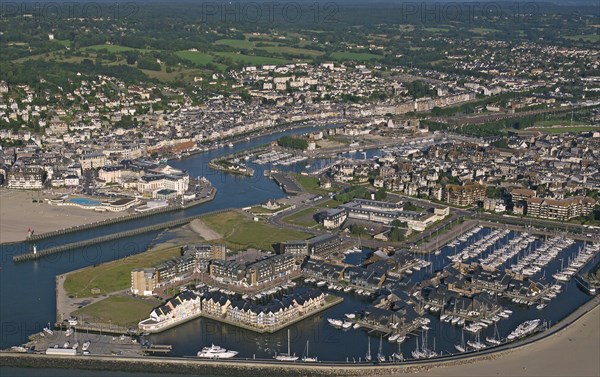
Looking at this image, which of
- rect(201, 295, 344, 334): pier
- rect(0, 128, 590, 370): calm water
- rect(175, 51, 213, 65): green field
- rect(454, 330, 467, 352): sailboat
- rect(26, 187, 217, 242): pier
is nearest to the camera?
rect(454, 330, 467, 352): sailboat

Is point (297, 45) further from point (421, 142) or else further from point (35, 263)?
point (35, 263)

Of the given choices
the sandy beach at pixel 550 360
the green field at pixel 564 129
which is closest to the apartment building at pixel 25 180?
the sandy beach at pixel 550 360

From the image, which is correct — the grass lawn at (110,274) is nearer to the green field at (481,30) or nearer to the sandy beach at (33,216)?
the sandy beach at (33,216)

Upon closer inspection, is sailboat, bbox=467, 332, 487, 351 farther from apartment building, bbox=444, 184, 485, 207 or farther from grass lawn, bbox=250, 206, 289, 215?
apartment building, bbox=444, 184, 485, 207

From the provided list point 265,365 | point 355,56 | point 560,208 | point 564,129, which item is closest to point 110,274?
point 265,365

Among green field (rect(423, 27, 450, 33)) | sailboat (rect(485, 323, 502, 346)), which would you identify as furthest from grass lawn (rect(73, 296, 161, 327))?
green field (rect(423, 27, 450, 33))

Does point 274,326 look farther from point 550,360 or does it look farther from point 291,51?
point 291,51
